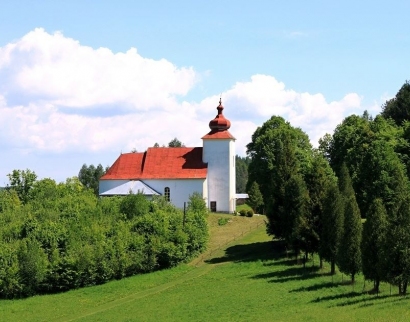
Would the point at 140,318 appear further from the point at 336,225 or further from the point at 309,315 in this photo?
the point at 336,225

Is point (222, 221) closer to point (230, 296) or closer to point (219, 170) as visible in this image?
point (219, 170)

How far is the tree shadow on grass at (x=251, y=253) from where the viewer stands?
54438 millimetres

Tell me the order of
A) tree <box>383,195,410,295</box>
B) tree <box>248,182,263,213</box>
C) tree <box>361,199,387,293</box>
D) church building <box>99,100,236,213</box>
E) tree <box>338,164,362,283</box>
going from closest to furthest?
tree <box>383,195,410,295</box> → tree <box>361,199,387,293</box> → tree <box>338,164,362,283</box> → church building <box>99,100,236,213</box> → tree <box>248,182,263,213</box>

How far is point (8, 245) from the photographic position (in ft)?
199

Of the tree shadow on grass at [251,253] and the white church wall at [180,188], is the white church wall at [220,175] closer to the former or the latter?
the white church wall at [180,188]

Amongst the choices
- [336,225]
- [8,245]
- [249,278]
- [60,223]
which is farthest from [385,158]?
Result: [8,245]

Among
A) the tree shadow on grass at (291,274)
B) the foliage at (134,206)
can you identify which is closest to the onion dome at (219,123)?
the foliage at (134,206)

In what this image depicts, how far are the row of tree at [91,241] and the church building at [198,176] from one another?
16.6 feet

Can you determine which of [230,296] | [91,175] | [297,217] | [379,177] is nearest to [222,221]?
[379,177]

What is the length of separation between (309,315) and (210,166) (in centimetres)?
4394

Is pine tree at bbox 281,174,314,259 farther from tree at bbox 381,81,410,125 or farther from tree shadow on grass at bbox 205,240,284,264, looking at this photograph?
tree at bbox 381,81,410,125

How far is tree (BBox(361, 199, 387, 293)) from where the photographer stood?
39.7m

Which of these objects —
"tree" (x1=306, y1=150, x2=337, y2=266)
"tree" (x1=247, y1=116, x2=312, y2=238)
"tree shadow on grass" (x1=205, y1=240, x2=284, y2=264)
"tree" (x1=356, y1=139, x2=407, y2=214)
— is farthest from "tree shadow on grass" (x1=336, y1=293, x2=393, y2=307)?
"tree" (x1=247, y1=116, x2=312, y2=238)

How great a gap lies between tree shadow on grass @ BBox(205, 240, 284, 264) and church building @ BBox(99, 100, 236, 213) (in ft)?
57.1
